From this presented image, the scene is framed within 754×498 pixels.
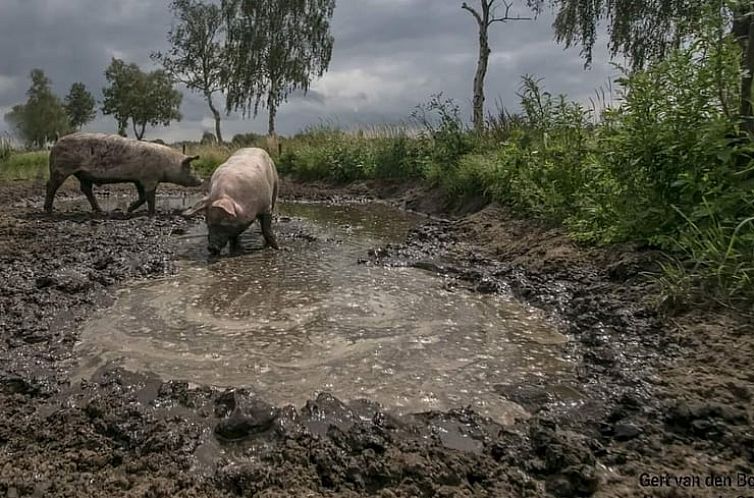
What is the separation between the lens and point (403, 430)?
2562 mm

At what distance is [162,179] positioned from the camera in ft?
33.4

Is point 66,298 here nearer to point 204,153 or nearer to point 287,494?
point 287,494

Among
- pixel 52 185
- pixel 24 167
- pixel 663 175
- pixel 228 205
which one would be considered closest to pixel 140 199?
pixel 52 185

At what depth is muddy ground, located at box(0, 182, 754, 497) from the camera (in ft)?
6.95

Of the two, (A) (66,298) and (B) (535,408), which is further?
(A) (66,298)

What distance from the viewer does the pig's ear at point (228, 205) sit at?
6.25 m

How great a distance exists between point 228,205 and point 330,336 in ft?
9.91

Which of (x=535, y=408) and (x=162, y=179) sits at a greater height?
(x=162, y=179)

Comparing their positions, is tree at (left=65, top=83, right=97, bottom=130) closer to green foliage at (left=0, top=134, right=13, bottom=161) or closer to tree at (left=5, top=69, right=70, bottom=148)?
tree at (left=5, top=69, right=70, bottom=148)

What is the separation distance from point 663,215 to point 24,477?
4770mm

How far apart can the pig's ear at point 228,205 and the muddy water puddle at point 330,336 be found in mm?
655

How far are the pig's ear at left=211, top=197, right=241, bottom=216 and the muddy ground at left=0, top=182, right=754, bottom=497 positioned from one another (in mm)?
2248

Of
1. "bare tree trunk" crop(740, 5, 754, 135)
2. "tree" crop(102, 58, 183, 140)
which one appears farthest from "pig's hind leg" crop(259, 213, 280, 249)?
"tree" crop(102, 58, 183, 140)

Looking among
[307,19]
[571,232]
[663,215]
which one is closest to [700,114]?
[663,215]
